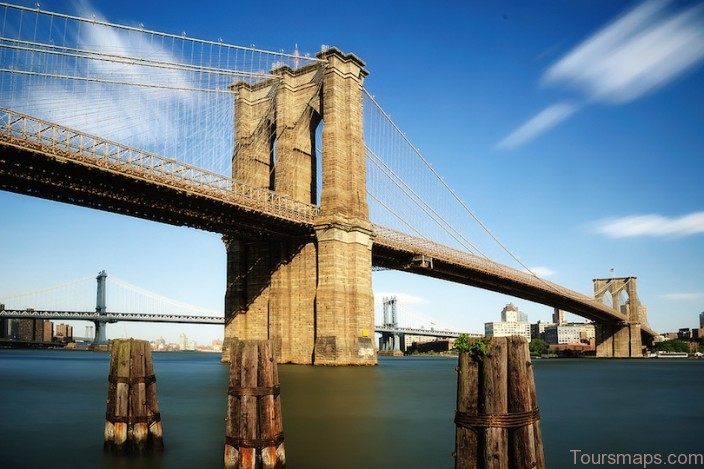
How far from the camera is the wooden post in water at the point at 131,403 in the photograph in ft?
34.2

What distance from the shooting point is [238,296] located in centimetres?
4938

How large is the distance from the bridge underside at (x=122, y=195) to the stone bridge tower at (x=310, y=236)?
316 centimetres

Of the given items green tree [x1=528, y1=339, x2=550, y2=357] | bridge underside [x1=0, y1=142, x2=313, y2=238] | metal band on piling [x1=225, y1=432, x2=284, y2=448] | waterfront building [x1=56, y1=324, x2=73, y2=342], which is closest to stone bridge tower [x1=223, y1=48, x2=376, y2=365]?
bridge underside [x1=0, y1=142, x2=313, y2=238]

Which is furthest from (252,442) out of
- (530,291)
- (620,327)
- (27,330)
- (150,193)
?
(27,330)

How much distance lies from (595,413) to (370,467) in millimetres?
11231

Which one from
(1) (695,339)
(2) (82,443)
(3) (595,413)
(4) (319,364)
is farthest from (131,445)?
(1) (695,339)

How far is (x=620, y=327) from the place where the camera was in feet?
334

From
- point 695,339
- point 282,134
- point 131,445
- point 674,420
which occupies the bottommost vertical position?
point 695,339

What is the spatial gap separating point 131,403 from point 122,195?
28021 mm

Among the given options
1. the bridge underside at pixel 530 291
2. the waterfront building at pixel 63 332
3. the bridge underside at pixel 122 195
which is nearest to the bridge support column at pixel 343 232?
the bridge underside at pixel 122 195

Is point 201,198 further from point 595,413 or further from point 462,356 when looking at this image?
point 462,356

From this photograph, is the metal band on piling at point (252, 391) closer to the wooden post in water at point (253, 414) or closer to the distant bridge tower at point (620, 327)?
the wooden post in water at point (253, 414)

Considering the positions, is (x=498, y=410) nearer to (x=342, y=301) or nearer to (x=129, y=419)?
(x=129, y=419)

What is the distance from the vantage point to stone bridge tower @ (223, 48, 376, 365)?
142 feet
